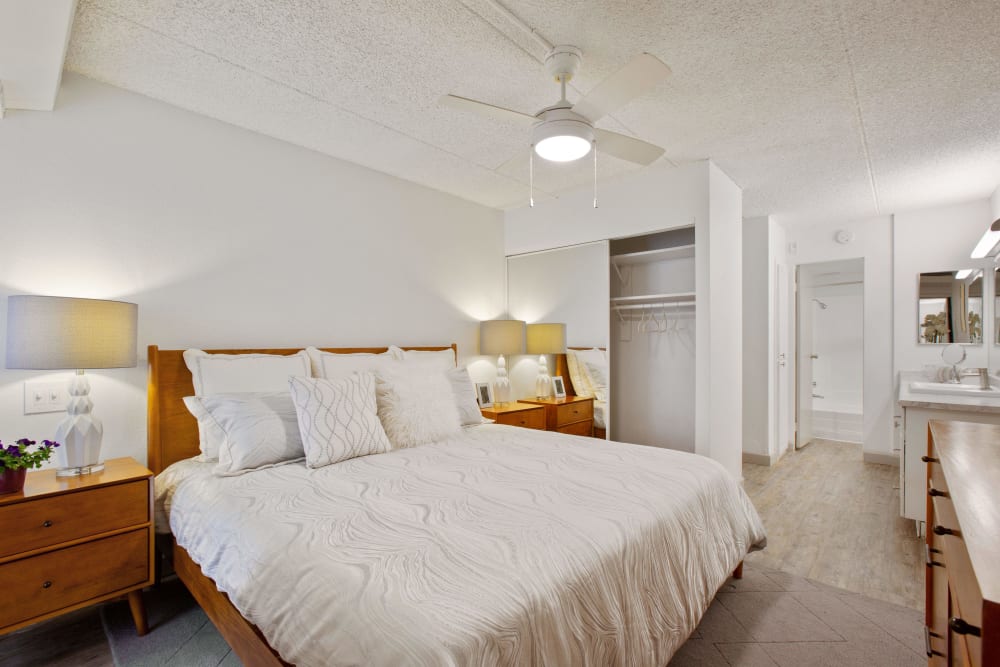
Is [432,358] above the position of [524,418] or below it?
above

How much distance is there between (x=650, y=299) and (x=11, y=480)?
3600mm

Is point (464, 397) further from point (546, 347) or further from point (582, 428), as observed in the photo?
point (582, 428)

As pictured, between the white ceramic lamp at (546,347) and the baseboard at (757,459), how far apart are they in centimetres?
220

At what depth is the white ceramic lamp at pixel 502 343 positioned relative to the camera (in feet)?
12.7

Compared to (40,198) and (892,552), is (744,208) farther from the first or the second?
(40,198)

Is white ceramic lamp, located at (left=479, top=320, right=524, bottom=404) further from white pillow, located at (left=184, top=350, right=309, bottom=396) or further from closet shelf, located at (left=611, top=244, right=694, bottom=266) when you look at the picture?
white pillow, located at (left=184, top=350, right=309, bottom=396)

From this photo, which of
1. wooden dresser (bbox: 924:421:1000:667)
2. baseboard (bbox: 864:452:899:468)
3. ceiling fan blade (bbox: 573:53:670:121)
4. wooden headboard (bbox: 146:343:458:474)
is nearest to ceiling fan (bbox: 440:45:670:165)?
ceiling fan blade (bbox: 573:53:670:121)

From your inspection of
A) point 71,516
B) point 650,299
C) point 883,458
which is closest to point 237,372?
point 71,516

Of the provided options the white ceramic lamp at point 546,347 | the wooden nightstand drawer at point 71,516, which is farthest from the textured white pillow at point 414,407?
the white ceramic lamp at point 546,347

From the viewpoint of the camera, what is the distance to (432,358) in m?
3.34

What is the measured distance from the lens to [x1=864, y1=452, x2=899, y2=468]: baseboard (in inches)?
175

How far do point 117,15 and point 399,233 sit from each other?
6.27 feet

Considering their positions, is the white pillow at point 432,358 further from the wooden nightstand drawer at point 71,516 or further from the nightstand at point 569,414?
the wooden nightstand drawer at point 71,516

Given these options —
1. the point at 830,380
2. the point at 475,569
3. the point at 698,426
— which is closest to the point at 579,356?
the point at 698,426
